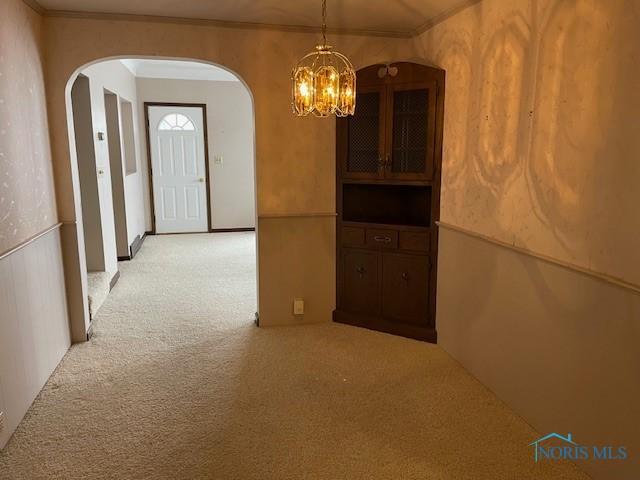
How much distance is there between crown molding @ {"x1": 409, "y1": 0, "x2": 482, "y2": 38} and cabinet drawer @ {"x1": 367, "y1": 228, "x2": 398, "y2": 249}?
1512 mm

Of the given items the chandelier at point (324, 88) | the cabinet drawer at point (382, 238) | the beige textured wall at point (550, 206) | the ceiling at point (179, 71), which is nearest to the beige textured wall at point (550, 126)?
the beige textured wall at point (550, 206)

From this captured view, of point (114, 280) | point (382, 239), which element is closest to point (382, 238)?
point (382, 239)

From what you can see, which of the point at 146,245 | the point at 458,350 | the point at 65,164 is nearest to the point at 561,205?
the point at 458,350

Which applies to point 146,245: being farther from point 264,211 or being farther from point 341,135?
point 341,135

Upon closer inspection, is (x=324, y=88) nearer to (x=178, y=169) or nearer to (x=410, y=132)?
(x=410, y=132)

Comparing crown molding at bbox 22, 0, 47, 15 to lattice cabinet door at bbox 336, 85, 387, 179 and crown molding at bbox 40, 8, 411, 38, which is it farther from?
lattice cabinet door at bbox 336, 85, 387, 179

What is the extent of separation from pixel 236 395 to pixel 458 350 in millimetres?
1519

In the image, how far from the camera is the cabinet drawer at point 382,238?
373cm

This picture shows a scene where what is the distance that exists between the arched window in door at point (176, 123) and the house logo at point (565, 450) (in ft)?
22.3

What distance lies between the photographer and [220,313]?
433cm

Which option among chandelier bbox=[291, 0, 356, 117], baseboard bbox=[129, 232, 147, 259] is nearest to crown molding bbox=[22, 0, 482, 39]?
chandelier bbox=[291, 0, 356, 117]

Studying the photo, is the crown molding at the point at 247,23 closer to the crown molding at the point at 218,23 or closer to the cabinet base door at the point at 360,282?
the crown molding at the point at 218,23

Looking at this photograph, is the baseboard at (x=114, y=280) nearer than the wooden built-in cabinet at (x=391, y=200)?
No

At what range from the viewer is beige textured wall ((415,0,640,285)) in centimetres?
195
